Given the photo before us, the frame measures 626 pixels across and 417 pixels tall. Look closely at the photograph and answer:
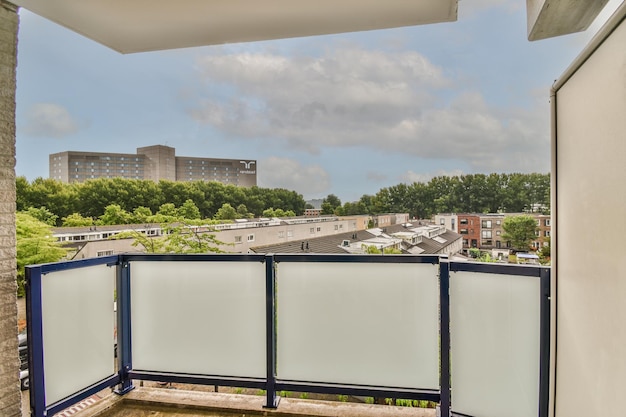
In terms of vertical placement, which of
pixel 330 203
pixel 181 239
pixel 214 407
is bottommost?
pixel 214 407

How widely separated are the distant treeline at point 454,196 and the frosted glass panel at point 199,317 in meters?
2.10

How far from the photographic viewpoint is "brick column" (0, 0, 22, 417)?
5.61ft

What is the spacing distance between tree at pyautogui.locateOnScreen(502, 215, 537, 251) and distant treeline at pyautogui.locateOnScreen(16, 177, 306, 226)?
341 cm

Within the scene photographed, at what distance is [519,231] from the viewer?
248 centimetres

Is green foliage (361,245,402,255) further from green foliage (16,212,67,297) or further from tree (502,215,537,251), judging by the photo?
green foliage (16,212,67,297)

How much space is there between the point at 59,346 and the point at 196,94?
11.6 metres

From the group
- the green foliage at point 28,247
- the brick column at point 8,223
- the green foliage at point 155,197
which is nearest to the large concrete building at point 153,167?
the green foliage at point 155,197

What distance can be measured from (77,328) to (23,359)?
0.27 metres

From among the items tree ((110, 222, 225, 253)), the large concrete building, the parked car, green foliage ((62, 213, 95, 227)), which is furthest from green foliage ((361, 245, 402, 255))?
green foliage ((62, 213, 95, 227))

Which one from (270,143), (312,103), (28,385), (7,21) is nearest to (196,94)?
(270,143)

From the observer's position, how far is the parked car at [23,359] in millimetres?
1657

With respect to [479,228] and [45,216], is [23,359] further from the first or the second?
[45,216]

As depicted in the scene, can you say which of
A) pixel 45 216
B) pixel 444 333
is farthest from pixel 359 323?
pixel 45 216

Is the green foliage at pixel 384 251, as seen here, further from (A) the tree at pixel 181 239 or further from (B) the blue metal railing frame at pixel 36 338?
(A) the tree at pixel 181 239
